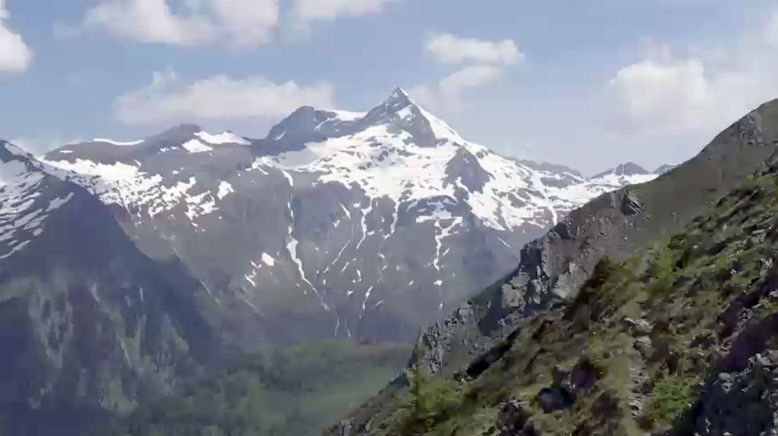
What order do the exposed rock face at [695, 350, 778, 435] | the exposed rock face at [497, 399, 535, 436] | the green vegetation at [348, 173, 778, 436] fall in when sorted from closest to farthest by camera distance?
1. the exposed rock face at [695, 350, 778, 435]
2. the green vegetation at [348, 173, 778, 436]
3. the exposed rock face at [497, 399, 535, 436]

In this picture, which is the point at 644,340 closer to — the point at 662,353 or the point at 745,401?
the point at 662,353

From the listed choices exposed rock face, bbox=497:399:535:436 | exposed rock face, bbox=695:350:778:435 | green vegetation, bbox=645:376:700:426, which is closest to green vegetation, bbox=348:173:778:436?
green vegetation, bbox=645:376:700:426

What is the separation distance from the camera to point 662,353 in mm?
29781

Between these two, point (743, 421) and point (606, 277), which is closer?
point (743, 421)

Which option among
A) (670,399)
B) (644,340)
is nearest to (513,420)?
(644,340)

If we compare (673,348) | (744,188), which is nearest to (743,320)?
(673,348)

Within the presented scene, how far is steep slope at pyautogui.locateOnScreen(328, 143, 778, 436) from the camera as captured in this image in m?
22.7

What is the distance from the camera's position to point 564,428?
98.0ft

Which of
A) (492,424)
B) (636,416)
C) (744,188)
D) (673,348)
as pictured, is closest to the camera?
(636,416)

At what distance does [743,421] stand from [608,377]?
8.82 metres

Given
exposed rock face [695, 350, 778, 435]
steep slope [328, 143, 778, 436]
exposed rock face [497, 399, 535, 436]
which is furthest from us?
exposed rock face [497, 399, 535, 436]

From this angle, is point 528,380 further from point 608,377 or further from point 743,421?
point 743,421

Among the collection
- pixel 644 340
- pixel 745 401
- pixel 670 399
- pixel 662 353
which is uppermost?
pixel 644 340

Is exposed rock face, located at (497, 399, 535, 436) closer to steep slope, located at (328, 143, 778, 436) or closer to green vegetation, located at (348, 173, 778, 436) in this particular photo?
steep slope, located at (328, 143, 778, 436)
